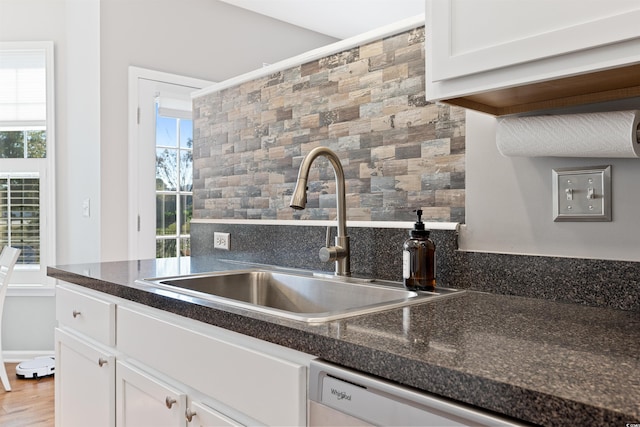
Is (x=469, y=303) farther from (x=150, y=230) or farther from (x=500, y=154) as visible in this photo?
(x=150, y=230)

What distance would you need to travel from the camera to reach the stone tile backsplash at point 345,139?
1475 millimetres

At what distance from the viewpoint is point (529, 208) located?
1.25 m

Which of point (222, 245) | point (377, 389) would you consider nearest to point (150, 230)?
point (222, 245)

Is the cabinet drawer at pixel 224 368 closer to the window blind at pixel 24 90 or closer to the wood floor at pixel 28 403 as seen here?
the wood floor at pixel 28 403

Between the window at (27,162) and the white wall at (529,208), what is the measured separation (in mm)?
3410

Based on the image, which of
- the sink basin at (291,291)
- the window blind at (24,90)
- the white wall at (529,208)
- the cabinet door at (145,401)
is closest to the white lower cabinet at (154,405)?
the cabinet door at (145,401)

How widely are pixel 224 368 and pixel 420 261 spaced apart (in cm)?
55

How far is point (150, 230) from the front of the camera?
3.41m

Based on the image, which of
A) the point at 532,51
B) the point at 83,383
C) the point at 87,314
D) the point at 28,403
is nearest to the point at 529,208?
the point at 532,51

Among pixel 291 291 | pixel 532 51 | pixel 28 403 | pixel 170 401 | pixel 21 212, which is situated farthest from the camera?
pixel 21 212

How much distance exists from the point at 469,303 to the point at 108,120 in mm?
2840

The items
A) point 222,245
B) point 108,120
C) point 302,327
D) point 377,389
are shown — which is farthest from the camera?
point 108,120

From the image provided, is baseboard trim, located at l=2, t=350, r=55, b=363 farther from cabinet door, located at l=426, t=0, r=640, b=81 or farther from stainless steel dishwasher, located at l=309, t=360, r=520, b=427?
cabinet door, located at l=426, t=0, r=640, b=81

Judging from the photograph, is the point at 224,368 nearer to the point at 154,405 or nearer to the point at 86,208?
the point at 154,405
